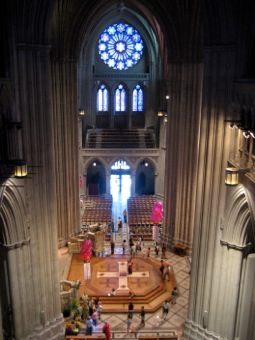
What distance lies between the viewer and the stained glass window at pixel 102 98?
132 ft

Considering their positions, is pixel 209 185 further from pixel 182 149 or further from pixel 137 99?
pixel 137 99

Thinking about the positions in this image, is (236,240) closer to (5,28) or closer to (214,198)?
(214,198)

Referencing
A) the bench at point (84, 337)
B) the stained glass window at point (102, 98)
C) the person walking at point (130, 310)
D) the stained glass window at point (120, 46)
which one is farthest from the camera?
the stained glass window at point (102, 98)

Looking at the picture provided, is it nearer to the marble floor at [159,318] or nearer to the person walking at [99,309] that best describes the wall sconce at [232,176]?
the marble floor at [159,318]

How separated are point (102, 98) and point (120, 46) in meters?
5.55

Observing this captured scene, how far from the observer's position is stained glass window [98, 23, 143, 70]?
39.4 metres

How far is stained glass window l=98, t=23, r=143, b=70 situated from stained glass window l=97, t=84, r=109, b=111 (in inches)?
99.0

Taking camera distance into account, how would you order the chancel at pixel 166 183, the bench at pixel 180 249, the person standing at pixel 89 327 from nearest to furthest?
the chancel at pixel 166 183, the person standing at pixel 89 327, the bench at pixel 180 249

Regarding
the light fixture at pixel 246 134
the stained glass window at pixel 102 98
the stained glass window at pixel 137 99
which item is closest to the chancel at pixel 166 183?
the light fixture at pixel 246 134

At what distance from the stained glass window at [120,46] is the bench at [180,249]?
2188 cm

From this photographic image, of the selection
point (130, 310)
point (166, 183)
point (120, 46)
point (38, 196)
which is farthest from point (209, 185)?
point (120, 46)

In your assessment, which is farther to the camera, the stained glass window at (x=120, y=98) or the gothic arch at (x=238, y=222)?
the stained glass window at (x=120, y=98)

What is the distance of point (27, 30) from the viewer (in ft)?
46.4

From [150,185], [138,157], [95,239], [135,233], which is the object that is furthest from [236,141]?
[150,185]
